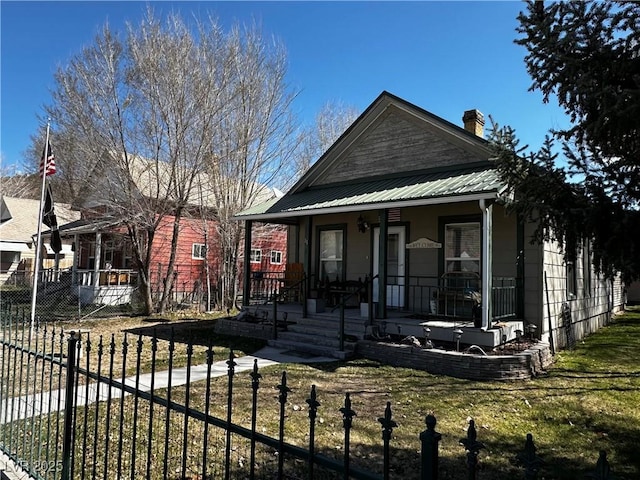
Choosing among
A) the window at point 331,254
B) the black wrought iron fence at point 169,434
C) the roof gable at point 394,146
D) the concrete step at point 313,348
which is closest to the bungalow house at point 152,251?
the roof gable at point 394,146

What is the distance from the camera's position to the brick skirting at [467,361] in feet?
24.6

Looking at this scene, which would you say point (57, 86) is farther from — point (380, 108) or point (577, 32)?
point (577, 32)

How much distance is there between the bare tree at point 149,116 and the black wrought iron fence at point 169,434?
9.38m

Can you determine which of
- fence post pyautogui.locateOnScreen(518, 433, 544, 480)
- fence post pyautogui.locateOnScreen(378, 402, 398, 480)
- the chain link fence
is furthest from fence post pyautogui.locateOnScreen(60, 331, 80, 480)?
the chain link fence

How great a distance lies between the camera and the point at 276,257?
2544 centimetres

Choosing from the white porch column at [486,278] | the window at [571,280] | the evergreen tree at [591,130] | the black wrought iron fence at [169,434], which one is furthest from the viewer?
the window at [571,280]

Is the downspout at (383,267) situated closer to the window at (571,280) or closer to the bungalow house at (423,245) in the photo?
the bungalow house at (423,245)

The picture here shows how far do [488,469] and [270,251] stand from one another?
21275 mm

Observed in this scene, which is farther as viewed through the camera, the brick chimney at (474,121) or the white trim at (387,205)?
the brick chimney at (474,121)

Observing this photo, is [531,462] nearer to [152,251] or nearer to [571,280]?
[571,280]

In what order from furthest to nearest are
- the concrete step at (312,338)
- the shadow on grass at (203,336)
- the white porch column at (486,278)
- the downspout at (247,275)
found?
the downspout at (247,275), the shadow on grass at (203,336), the concrete step at (312,338), the white porch column at (486,278)

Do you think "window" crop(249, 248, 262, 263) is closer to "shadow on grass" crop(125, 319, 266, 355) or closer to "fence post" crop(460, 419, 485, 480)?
"shadow on grass" crop(125, 319, 266, 355)

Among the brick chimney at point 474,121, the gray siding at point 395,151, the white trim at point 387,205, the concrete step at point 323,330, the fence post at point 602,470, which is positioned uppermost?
the brick chimney at point 474,121

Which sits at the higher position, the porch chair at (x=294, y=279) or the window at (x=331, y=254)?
the window at (x=331, y=254)
